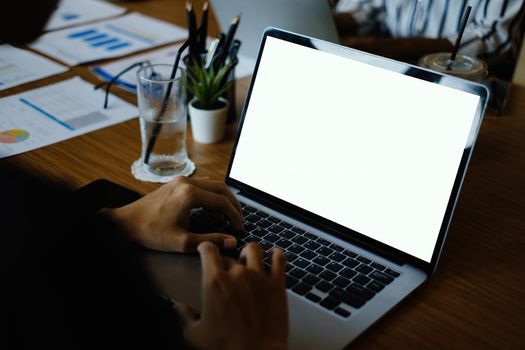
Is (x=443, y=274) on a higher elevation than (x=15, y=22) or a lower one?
lower

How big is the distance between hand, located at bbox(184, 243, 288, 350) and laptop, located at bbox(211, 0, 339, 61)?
0.72m

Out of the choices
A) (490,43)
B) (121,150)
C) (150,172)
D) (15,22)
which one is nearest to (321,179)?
(150,172)

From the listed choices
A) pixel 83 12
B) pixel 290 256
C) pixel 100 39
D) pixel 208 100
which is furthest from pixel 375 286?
pixel 83 12

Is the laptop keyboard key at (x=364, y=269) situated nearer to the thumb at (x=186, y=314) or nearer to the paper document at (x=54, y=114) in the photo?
the thumb at (x=186, y=314)

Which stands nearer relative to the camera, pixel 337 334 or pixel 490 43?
pixel 337 334

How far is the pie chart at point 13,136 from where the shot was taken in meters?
1.14

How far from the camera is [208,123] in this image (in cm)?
116

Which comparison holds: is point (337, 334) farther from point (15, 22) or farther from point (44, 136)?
point (44, 136)

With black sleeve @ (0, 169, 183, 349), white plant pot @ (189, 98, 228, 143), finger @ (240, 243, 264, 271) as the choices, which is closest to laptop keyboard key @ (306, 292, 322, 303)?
finger @ (240, 243, 264, 271)

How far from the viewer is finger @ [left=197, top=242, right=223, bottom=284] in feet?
2.12

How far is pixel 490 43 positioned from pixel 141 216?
1.46 m

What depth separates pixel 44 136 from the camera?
3.82 ft

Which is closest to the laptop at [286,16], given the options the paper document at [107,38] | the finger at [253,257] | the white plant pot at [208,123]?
the white plant pot at [208,123]

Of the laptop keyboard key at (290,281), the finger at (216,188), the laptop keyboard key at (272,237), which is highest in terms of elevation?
the finger at (216,188)
